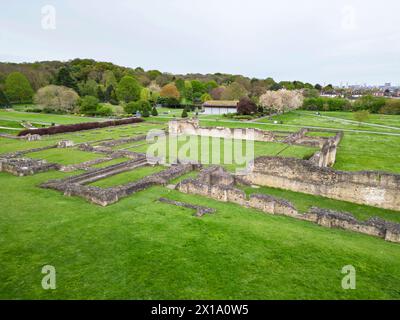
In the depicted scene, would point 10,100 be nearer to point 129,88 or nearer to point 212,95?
point 129,88

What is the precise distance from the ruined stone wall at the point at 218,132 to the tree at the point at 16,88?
46631 millimetres

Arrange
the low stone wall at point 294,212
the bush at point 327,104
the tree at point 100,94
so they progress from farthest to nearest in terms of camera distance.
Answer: the bush at point 327,104 < the tree at point 100,94 < the low stone wall at point 294,212

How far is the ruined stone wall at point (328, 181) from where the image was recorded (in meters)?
14.7

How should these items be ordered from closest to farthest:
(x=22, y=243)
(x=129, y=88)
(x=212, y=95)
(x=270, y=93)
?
1. (x=22, y=243)
2. (x=270, y=93)
3. (x=129, y=88)
4. (x=212, y=95)

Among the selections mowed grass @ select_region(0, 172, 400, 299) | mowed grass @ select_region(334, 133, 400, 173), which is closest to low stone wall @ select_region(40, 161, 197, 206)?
mowed grass @ select_region(0, 172, 400, 299)

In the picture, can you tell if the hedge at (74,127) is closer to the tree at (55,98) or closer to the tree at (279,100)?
the tree at (55,98)

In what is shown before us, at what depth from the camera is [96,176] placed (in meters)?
18.4

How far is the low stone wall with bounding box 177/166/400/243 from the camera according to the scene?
36.7 feet

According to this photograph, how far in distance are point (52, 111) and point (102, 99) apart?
67.4ft

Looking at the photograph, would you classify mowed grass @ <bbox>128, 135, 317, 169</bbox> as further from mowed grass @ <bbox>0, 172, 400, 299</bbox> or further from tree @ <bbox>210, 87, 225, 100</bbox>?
tree @ <bbox>210, 87, 225, 100</bbox>

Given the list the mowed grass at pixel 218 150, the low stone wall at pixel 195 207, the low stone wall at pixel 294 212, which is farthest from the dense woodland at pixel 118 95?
the low stone wall at pixel 195 207

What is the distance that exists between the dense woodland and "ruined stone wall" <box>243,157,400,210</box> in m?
39.3

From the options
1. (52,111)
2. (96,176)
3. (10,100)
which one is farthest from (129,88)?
(96,176)
